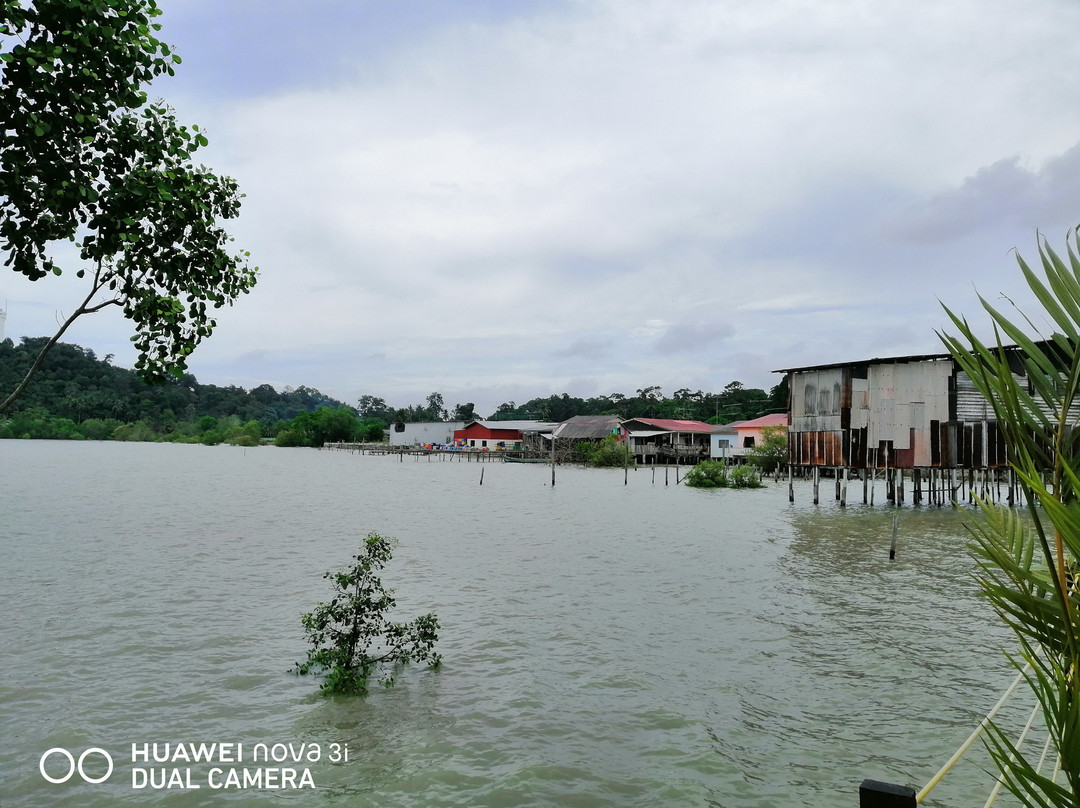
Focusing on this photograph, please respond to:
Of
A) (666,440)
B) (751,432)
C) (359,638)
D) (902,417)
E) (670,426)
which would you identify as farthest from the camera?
(666,440)

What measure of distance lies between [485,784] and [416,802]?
67 cm

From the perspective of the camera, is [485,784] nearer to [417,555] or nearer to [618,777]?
[618,777]

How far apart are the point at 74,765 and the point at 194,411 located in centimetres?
14180

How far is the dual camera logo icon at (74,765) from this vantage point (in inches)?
255

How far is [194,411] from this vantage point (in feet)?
441

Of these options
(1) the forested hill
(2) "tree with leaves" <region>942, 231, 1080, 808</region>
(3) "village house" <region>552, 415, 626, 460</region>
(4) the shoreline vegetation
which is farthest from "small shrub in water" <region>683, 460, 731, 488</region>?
(1) the forested hill

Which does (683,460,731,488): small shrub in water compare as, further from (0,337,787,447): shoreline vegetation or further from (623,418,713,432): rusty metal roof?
(0,337,787,447): shoreline vegetation

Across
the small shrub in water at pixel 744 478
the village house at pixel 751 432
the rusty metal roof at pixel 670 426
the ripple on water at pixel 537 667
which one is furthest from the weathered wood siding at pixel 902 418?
the rusty metal roof at pixel 670 426

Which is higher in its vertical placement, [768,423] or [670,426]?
[768,423]

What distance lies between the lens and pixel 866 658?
996 centimetres

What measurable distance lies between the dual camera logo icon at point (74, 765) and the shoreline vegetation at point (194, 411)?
8101 centimetres

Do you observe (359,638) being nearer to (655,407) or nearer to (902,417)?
(902,417)

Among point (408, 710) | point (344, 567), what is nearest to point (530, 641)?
point (408, 710)

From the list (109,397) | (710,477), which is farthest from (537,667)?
(109,397)
